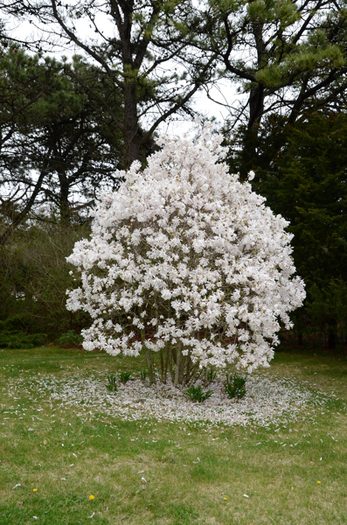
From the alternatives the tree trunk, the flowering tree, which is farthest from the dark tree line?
the flowering tree

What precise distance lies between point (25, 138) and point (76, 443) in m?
14.8

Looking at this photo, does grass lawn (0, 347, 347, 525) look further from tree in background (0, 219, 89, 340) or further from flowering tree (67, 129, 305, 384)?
tree in background (0, 219, 89, 340)

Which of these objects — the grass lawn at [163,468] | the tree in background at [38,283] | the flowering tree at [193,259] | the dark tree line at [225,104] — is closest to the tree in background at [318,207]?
the dark tree line at [225,104]

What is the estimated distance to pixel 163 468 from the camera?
402cm

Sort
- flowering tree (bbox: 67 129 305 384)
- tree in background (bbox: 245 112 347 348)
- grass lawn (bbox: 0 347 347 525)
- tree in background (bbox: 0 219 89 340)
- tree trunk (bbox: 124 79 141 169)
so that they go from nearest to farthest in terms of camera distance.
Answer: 1. grass lawn (bbox: 0 347 347 525)
2. flowering tree (bbox: 67 129 305 384)
3. tree in background (bbox: 245 112 347 348)
4. tree in background (bbox: 0 219 89 340)
5. tree trunk (bbox: 124 79 141 169)

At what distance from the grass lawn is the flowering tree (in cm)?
99

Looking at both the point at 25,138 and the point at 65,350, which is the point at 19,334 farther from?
the point at 25,138

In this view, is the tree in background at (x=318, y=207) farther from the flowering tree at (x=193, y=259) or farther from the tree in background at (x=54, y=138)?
the tree in background at (x=54, y=138)

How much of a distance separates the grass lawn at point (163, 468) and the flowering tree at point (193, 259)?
3.23ft

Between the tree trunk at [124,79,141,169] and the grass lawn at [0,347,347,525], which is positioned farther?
→ the tree trunk at [124,79,141,169]

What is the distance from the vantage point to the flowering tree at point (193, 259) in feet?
17.9

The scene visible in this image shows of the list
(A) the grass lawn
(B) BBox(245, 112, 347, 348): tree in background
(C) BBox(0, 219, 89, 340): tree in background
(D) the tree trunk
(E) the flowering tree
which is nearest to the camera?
(A) the grass lawn

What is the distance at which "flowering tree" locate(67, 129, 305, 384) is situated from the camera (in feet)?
17.9

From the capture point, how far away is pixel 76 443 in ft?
14.6
